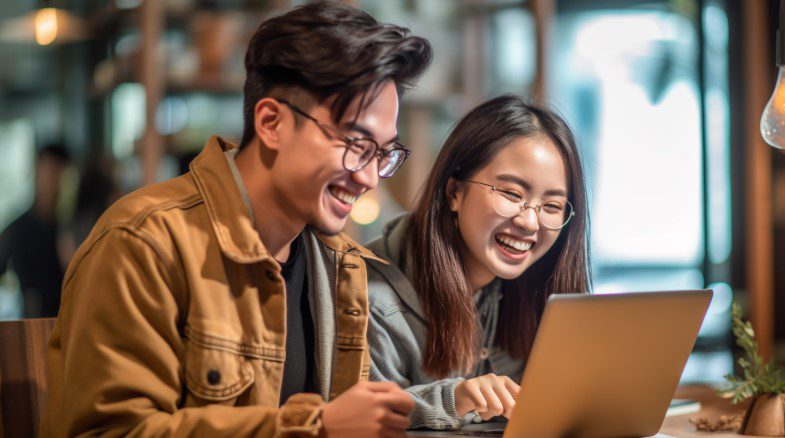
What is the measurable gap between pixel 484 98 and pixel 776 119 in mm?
2258

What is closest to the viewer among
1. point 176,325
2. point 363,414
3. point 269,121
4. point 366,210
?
point 363,414

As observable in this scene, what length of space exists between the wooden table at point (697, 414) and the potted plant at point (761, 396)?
40 millimetres

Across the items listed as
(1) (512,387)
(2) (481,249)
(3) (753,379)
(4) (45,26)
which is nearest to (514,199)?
(2) (481,249)

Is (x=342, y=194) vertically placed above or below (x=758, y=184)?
above

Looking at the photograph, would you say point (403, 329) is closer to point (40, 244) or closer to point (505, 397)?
point (505, 397)

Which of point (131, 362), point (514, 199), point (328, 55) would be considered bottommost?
point (131, 362)

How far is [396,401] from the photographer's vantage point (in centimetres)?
129

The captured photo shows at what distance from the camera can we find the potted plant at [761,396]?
1647 millimetres

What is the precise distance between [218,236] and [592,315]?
57 centimetres

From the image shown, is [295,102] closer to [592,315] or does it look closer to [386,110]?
[386,110]

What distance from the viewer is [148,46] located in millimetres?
3973

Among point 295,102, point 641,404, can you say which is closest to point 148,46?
point 295,102

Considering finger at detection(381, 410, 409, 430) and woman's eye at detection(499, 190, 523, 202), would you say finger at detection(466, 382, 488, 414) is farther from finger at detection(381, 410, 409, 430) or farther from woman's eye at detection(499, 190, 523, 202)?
woman's eye at detection(499, 190, 523, 202)

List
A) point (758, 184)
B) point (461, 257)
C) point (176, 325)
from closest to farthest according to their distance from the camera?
point (176, 325) → point (461, 257) → point (758, 184)
